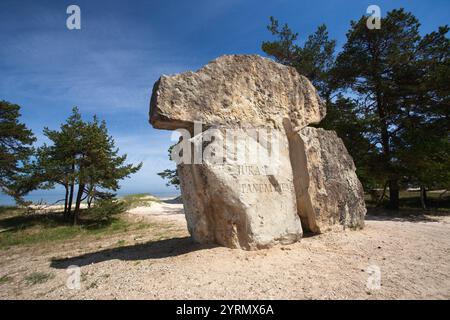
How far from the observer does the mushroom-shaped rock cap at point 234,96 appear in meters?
5.53

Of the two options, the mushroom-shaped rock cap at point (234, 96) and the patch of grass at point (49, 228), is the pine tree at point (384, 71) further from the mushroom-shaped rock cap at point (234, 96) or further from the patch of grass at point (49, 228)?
the patch of grass at point (49, 228)

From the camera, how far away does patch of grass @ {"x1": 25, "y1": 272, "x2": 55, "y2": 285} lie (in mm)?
5104

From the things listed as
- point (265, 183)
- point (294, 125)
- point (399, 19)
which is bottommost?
point (265, 183)

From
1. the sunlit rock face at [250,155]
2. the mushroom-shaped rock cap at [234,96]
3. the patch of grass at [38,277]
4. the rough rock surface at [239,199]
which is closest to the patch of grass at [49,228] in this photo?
the patch of grass at [38,277]

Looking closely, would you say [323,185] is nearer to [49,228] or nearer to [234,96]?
[234,96]

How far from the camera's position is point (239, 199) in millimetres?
5445

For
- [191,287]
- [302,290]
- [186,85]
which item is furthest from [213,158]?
[302,290]

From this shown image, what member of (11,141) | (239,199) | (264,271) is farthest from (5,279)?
(11,141)

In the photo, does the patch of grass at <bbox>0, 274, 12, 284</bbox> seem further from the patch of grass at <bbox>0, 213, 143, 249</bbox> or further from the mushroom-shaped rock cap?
the patch of grass at <bbox>0, 213, 143, 249</bbox>

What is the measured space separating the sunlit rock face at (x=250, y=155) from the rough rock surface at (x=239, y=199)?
2cm

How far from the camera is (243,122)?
6094 millimetres

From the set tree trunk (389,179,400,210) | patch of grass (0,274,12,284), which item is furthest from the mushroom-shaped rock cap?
tree trunk (389,179,400,210)

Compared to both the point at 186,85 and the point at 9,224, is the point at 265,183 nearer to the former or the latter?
the point at 186,85
